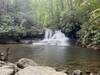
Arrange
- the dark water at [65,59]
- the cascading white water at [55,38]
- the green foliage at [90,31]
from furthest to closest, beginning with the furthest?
1. the cascading white water at [55,38]
2. the green foliage at [90,31]
3. the dark water at [65,59]

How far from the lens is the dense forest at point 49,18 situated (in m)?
24.7

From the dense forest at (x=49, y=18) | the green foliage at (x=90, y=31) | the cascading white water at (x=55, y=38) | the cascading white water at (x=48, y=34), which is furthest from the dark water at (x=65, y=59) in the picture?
the cascading white water at (x=48, y=34)

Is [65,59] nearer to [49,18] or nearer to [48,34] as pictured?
[48,34]

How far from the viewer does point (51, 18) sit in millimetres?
35469

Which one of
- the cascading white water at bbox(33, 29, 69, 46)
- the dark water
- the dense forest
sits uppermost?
the dense forest

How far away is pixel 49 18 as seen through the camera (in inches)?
1426

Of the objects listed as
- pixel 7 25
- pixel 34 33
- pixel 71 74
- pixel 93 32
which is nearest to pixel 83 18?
pixel 93 32

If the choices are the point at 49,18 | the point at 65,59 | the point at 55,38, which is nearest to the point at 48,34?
the point at 55,38

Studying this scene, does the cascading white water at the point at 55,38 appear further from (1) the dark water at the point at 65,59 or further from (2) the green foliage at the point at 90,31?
(1) the dark water at the point at 65,59

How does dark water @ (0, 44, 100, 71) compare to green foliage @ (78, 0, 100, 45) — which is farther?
green foliage @ (78, 0, 100, 45)

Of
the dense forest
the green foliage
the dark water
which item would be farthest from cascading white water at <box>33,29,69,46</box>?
the dark water

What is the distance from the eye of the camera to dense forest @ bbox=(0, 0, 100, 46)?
24688 millimetres

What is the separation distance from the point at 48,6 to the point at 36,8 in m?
2.21

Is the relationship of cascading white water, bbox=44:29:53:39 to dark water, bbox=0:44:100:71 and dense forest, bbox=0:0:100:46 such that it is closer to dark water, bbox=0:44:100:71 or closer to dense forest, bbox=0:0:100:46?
dense forest, bbox=0:0:100:46
